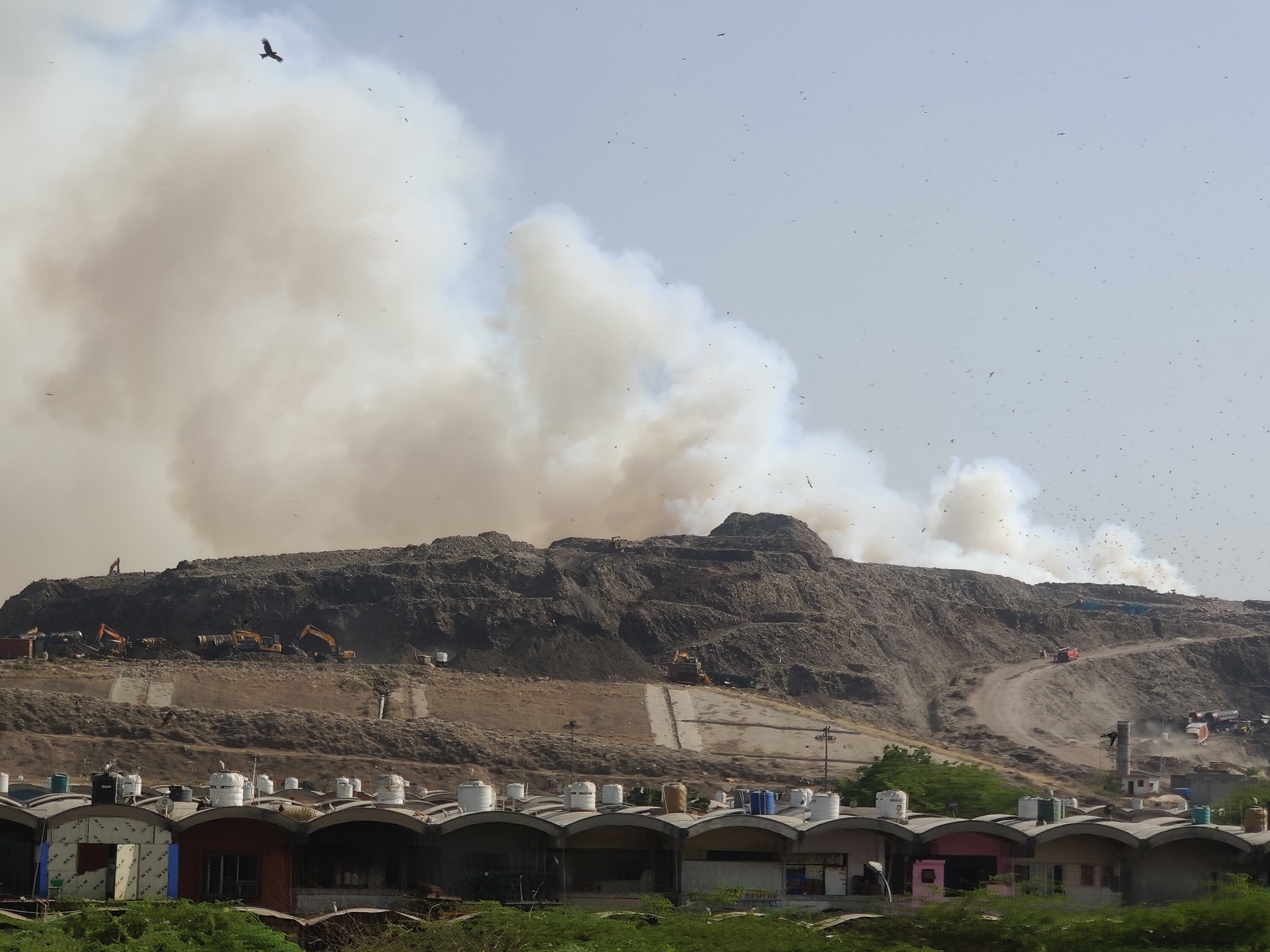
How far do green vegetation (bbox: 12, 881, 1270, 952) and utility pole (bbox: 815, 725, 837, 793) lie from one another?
46.5 metres

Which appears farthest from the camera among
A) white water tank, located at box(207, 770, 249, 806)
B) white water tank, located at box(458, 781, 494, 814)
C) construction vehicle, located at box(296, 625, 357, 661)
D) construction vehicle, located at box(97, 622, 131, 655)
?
construction vehicle, located at box(296, 625, 357, 661)

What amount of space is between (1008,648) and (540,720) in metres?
67.4

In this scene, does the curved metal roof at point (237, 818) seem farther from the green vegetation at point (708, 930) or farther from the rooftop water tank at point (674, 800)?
the rooftop water tank at point (674, 800)

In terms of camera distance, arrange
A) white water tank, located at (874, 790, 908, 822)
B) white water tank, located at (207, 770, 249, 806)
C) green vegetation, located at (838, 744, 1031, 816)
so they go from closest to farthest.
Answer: white water tank, located at (207, 770, 249, 806)
white water tank, located at (874, 790, 908, 822)
green vegetation, located at (838, 744, 1031, 816)

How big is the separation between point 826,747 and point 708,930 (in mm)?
70479

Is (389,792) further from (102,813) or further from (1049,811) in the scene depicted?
(1049,811)

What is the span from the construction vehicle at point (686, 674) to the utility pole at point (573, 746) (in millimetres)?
18823

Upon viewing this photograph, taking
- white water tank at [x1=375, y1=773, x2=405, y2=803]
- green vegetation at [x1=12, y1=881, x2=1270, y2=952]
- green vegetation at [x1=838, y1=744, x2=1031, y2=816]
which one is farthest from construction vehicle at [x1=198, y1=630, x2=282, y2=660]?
green vegetation at [x1=12, y1=881, x2=1270, y2=952]

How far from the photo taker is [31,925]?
3011 centimetres

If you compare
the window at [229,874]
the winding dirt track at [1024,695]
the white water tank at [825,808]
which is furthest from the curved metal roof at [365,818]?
the winding dirt track at [1024,695]

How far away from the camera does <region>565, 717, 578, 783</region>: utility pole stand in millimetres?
104750

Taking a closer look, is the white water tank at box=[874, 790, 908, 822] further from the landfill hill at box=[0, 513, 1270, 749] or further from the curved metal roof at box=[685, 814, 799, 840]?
the landfill hill at box=[0, 513, 1270, 749]

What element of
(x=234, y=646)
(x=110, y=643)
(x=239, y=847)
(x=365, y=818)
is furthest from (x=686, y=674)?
(x=239, y=847)

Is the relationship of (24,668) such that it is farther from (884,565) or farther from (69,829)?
(884,565)
